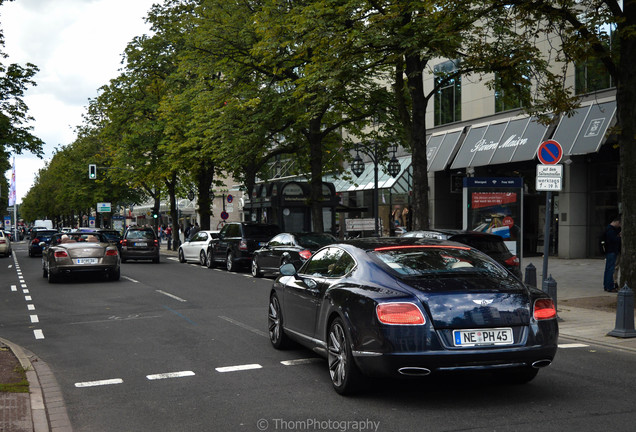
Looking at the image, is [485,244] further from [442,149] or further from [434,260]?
[442,149]

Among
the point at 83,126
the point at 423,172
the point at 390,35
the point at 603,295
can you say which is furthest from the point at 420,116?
the point at 83,126

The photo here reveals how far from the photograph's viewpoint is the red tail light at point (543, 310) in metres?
6.15

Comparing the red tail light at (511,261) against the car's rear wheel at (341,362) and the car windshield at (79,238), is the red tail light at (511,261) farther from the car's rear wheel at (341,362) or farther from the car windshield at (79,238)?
the car windshield at (79,238)

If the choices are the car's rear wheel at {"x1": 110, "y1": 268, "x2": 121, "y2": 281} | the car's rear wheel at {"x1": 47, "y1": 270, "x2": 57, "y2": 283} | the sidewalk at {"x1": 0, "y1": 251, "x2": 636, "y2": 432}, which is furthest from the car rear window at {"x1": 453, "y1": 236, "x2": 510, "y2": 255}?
the car's rear wheel at {"x1": 47, "y1": 270, "x2": 57, "y2": 283}

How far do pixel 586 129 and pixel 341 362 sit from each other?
22.0 meters

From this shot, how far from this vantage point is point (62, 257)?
63.5ft

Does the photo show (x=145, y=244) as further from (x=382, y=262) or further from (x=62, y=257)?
(x=382, y=262)

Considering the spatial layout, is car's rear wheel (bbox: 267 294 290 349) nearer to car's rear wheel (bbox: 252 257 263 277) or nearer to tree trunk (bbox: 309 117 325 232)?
car's rear wheel (bbox: 252 257 263 277)

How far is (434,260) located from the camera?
6.71 metres

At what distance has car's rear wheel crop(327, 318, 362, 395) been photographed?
6219 millimetres

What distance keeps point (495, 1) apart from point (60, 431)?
11.4 metres

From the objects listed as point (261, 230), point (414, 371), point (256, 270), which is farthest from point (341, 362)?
point (261, 230)

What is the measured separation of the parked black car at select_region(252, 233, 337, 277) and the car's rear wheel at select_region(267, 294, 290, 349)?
9.88 metres

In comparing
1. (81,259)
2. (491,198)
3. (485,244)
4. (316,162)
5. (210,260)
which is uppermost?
(316,162)
